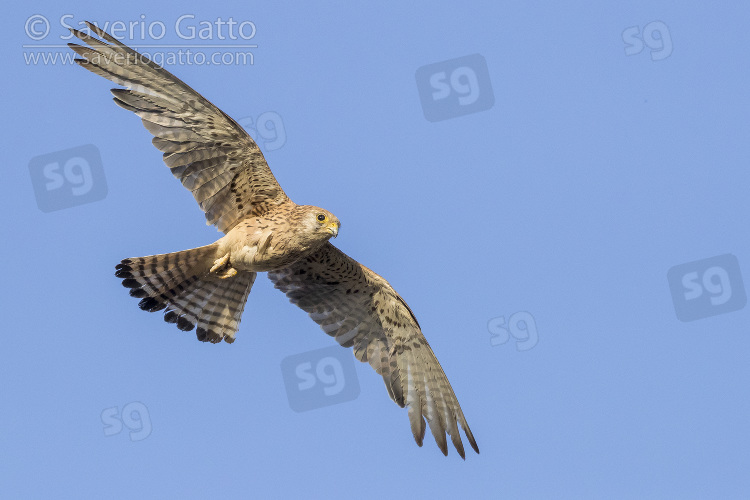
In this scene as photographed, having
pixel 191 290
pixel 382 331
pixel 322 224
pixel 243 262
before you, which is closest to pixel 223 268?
pixel 243 262

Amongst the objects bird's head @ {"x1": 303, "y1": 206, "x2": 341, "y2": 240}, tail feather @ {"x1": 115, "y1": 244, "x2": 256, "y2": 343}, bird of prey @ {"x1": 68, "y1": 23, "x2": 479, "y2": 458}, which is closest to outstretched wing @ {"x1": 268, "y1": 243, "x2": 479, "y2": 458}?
bird of prey @ {"x1": 68, "y1": 23, "x2": 479, "y2": 458}

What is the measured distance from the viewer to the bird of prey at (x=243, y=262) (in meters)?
11.6

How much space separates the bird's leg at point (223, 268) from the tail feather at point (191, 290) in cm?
14

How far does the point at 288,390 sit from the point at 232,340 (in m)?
1.87

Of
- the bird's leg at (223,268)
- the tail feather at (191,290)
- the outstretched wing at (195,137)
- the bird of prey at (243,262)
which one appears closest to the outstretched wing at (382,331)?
the bird of prey at (243,262)

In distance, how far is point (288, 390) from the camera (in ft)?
48.3

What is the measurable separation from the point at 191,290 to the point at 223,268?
0.68 metres

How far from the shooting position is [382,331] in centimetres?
1377

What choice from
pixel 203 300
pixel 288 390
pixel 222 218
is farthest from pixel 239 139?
pixel 288 390

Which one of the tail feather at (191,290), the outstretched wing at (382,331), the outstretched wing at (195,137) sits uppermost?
Answer: the outstretched wing at (195,137)

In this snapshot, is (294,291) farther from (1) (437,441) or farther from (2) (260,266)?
(1) (437,441)

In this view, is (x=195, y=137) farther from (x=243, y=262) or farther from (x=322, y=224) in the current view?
(x=322, y=224)

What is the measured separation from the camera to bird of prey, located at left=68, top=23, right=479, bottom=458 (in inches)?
457

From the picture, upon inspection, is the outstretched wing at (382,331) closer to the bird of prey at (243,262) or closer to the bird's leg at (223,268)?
the bird of prey at (243,262)
